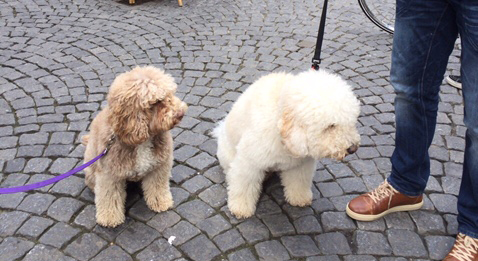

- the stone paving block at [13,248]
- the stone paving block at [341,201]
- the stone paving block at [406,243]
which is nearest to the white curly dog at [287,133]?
the stone paving block at [341,201]

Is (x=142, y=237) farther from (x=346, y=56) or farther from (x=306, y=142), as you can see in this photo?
(x=346, y=56)

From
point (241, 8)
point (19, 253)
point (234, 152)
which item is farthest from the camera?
point (241, 8)

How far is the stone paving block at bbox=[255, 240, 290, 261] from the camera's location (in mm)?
2945

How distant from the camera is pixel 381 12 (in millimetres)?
7742

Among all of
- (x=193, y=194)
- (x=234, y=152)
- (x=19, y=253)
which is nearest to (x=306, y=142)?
(x=234, y=152)

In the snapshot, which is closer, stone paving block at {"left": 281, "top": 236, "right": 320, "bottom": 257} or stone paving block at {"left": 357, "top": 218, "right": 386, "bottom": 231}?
stone paving block at {"left": 281, "top": 236, "right": 320, "bottom": 257}

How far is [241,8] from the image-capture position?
7848mm

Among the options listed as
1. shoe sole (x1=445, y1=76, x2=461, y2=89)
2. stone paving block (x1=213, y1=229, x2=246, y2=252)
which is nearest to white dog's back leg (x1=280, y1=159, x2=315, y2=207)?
stone paving block (x1=213, y1=229, x2=246, y2=252)

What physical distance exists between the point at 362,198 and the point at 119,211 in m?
1.89

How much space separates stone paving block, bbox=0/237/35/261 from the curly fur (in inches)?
20.3

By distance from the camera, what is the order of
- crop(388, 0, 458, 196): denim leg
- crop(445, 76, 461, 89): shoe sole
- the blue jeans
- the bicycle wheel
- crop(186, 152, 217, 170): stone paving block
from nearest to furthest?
the blue jeans
crop(388, 0, 458, 196): denim leg
crop(186, 152, 217, 170): stone paving block
crop(445, 76, 461, 89): shoe sole
the bicycle wheel

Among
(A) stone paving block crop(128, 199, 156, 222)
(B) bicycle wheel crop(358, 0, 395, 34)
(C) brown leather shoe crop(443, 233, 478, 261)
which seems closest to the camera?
(C) brown leather shoe crop(443, 233, 478, 261)

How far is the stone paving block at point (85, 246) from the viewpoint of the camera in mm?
2928

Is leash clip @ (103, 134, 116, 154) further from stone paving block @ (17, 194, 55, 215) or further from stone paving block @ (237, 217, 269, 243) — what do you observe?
stone paving block @ (237, 217, 269, 243)
